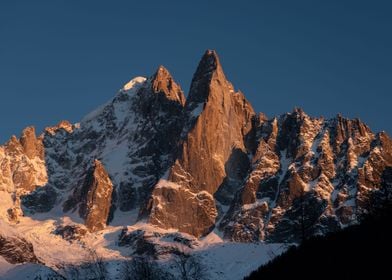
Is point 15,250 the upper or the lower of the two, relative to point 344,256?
upper

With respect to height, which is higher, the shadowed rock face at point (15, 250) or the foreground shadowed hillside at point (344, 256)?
the shadowed rock face at point (15, 250)

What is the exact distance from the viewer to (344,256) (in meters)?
72.8

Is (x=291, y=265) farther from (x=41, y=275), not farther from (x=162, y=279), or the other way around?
(x=162, y=279)

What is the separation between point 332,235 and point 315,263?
440 inches

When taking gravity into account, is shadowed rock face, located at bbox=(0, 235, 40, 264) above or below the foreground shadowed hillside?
above

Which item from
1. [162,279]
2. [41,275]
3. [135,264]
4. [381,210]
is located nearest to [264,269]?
[381,210]

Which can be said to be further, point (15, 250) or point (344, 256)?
point (15, 250)

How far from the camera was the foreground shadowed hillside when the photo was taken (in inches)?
2628

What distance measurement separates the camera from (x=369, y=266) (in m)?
66.1

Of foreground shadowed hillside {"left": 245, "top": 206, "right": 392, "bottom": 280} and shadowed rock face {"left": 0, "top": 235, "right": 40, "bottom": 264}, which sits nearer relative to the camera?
foreground shadowed hillside {"left": 245, "top": 206, "right": 392, "bottom": 280}

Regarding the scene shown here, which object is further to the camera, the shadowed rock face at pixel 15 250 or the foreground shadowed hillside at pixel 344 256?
the shadowed rock face at pixel 15 250

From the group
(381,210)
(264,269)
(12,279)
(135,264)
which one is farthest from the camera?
(135,264)

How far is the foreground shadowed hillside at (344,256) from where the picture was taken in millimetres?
66750

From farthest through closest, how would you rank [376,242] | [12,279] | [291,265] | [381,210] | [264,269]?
[12,279]
[381,210]
[264,269]
[291,265]
[376,242]
